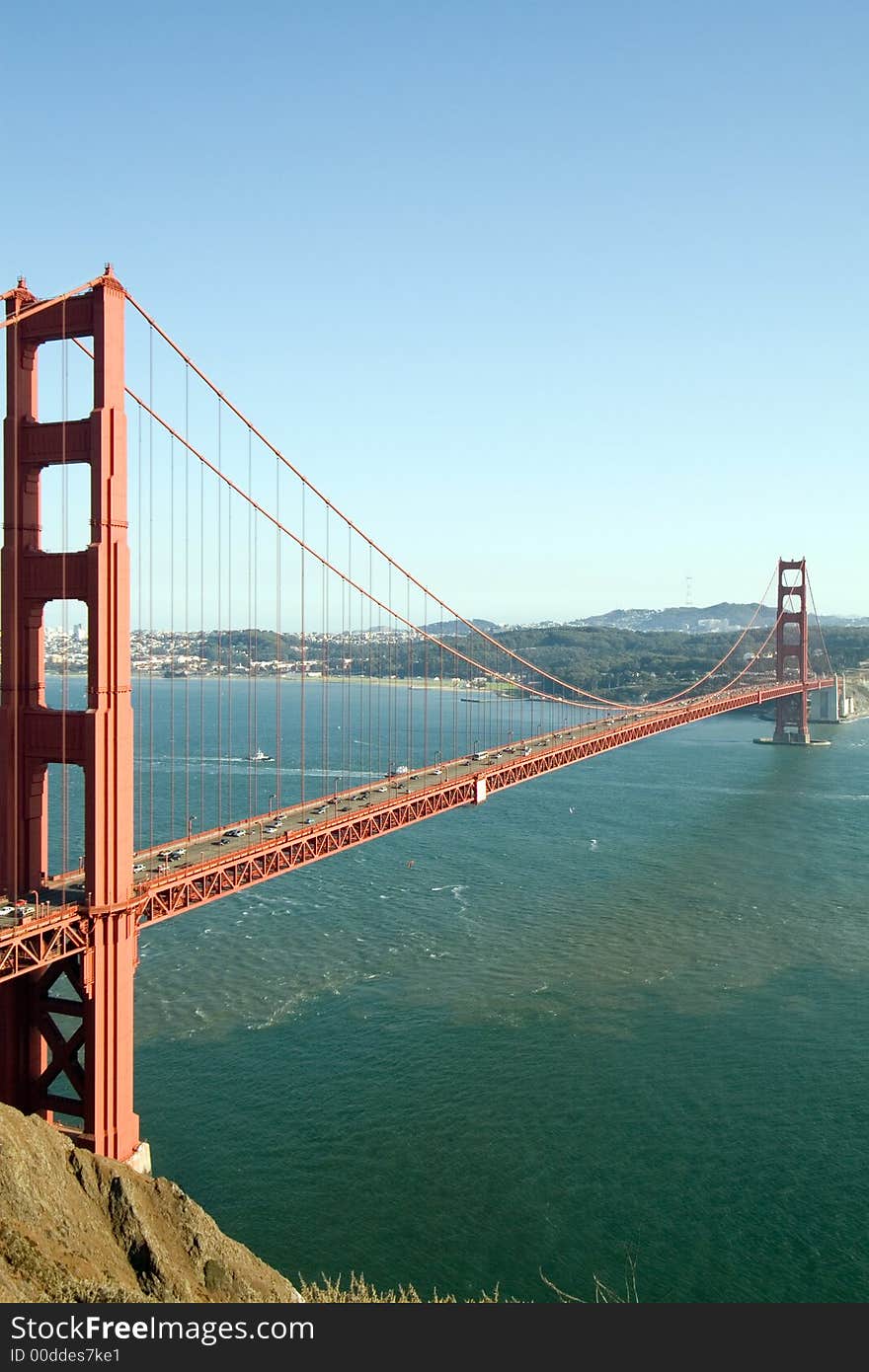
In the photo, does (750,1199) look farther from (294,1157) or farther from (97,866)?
(97,866)

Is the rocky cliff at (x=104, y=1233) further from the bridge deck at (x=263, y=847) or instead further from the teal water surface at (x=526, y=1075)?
the teal water surface at (x=526, y=1075)

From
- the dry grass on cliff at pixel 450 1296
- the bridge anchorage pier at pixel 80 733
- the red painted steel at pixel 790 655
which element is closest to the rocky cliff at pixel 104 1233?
the dry grass on cliff at pixel 450 1296

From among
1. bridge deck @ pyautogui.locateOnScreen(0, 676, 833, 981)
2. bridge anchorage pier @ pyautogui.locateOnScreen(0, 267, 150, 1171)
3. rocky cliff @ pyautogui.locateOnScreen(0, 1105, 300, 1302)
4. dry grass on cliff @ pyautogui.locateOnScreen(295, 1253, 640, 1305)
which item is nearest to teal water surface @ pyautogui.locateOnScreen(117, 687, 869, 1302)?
dry grass on cliff @ pyautogui.locateOnScreen(295, 1253, 640, 1305)

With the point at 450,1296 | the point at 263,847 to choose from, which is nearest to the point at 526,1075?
the point at 263,847

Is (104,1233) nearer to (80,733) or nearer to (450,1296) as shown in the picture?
(450,1296)

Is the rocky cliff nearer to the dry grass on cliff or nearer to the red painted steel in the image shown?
the dry grass on cliff

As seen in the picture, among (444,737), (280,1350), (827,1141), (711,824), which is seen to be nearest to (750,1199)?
(827,1141)
